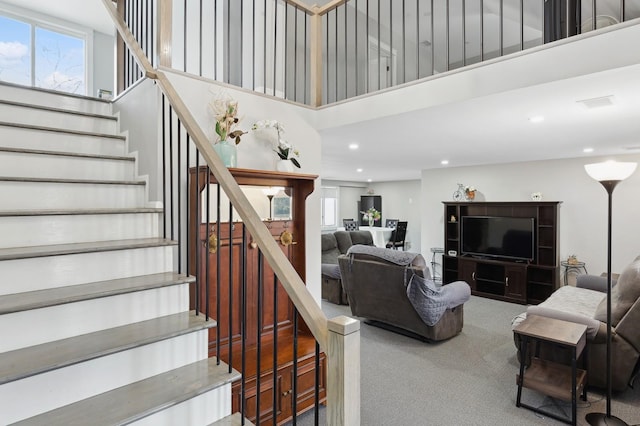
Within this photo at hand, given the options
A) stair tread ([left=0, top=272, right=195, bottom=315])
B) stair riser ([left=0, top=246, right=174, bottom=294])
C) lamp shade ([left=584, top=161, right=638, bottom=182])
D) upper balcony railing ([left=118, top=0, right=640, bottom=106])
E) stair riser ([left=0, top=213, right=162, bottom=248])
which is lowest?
stair tread ([left=0, top=272, right=195, bottom=315])

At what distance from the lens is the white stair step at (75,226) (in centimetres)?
171

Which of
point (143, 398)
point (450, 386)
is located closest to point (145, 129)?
point (143, 398)

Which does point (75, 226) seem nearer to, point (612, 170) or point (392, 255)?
point (392, 255)

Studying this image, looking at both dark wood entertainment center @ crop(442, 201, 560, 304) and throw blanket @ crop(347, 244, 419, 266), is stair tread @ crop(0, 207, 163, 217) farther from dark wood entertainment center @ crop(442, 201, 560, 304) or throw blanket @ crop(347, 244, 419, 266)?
dark wood entertainment center @ crop(442, 201, 560, 304)

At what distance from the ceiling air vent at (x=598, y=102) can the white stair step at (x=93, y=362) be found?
2967mm

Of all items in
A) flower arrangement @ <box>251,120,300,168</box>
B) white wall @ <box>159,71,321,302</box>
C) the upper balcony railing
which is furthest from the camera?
flower arrangement @ <box>251,120,300,168</box>

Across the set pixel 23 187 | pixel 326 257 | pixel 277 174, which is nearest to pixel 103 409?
pixel 23 187

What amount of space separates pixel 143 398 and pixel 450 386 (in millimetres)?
2595

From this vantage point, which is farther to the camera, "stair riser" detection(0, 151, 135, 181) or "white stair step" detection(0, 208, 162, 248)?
"stair riser" detection(0, 151, 135, 181)

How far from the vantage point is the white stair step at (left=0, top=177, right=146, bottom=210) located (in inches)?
73.9

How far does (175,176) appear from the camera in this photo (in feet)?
7.97

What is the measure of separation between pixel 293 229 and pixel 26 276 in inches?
75.3

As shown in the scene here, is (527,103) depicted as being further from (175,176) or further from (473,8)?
A: (473,8)

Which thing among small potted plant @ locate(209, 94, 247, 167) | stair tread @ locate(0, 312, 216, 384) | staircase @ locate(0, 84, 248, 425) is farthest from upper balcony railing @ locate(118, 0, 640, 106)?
stair tread @ locate(0, 312, 216, 384)
